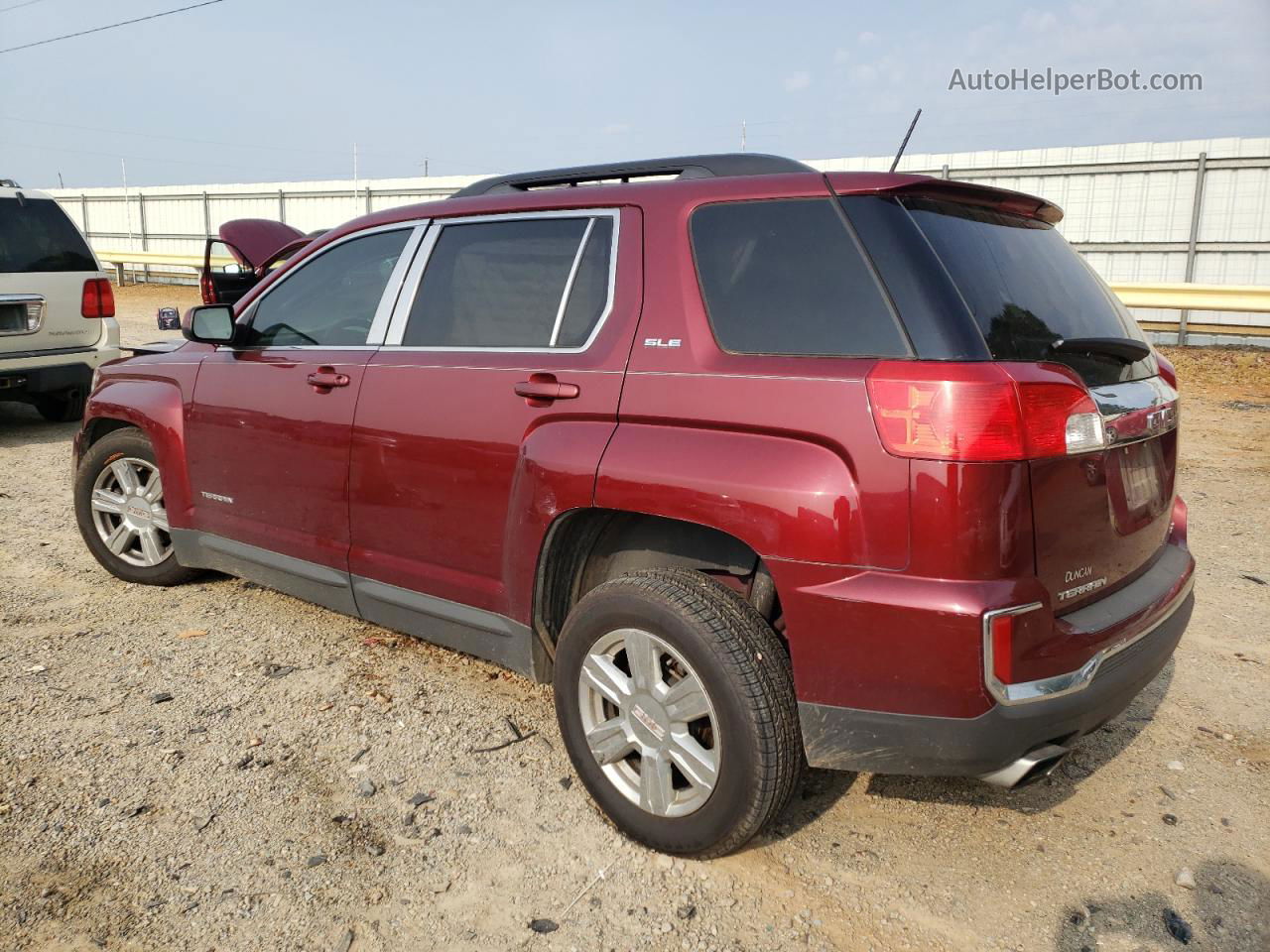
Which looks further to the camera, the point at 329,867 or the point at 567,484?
the point at 567,484

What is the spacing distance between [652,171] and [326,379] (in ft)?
4.79

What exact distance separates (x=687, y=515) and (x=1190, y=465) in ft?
21.1

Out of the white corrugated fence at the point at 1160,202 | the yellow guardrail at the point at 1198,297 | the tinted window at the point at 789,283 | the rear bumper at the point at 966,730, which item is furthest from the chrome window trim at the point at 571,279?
the white corrugated fence at the point at 1160,202

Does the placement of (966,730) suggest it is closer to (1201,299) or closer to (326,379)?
(326,379)

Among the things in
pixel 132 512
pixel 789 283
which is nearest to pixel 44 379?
pixel 132 512

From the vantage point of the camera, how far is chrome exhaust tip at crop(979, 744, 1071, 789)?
226cm

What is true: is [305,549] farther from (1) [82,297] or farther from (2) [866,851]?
(1) [82,297]

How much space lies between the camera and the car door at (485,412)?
285 cm

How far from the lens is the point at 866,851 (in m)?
2.69

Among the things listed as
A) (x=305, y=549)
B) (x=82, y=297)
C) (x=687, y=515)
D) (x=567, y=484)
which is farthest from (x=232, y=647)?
(x=82, y=297)

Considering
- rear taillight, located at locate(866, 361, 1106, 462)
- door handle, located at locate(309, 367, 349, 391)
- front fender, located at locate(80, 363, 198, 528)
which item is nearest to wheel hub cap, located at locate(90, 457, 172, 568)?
front fender, located at locate(80, 363, 198, 528)

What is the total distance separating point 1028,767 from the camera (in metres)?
2.27

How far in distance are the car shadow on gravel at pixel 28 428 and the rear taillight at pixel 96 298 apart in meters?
1.04

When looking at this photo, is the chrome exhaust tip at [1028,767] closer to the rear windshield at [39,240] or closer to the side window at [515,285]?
the side window at [515,285]
